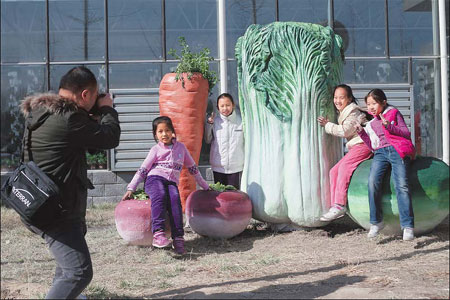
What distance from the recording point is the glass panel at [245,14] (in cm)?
1017

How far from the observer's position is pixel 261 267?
450 cm

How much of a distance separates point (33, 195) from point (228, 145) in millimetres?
3440

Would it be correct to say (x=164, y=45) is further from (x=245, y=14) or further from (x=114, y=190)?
(x=114, y=190)

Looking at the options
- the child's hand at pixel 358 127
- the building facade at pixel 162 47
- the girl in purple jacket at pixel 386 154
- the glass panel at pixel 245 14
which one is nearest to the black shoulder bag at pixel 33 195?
the girl in purple jacket at pixel 386 154

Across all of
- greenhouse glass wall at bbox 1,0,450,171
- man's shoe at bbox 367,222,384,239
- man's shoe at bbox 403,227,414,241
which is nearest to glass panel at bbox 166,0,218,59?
greenhouse glass wall at bbox 1,0,450,171

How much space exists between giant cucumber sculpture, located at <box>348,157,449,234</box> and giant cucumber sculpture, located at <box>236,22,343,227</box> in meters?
0.51

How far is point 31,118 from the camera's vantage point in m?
3.10

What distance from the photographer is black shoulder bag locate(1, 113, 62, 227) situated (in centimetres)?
290

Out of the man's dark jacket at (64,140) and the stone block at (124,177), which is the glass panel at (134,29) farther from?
the man's dark jacket at (64,140)

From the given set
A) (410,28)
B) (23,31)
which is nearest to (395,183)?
(410,28)

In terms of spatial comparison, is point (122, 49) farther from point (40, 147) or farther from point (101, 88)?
point (40, 147)

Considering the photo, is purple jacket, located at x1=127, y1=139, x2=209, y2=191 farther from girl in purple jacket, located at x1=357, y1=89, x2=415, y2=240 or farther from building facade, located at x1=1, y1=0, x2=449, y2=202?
building facade, located at x1=1, y1=0, x2=449, y2=202

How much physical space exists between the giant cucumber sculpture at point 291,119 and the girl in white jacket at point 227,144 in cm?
31

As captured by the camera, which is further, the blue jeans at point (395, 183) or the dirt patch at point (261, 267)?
the blue jeans at point (395, 183)
